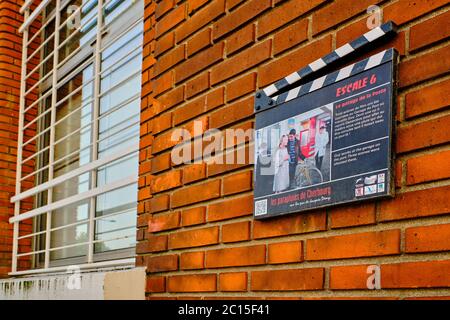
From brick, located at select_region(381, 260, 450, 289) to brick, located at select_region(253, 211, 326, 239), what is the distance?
275 mm

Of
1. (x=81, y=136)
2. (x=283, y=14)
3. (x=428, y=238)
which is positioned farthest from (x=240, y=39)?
(x=81, y=136)

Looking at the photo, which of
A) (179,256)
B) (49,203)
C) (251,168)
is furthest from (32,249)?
(251,168)

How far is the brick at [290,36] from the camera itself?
2.04 meters

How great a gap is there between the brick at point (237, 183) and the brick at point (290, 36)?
1.47ft

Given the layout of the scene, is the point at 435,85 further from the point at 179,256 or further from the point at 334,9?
the point at 179,256

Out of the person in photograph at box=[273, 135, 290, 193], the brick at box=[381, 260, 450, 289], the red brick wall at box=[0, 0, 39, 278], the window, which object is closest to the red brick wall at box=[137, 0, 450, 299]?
the brick at box=[381, 260, 450, 289]

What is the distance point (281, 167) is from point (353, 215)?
1.10 ft

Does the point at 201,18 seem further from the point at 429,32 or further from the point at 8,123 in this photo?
the point at 8,123

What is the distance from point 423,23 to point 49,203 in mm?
4002

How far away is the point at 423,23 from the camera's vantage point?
1652 millimetres

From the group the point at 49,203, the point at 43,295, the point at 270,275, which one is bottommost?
the point at 43,295

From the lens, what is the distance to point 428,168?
5.23ft

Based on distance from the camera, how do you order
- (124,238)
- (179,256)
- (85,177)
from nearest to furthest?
(179,256), (124,238), (85,177)

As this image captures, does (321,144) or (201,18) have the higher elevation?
(201,18)
